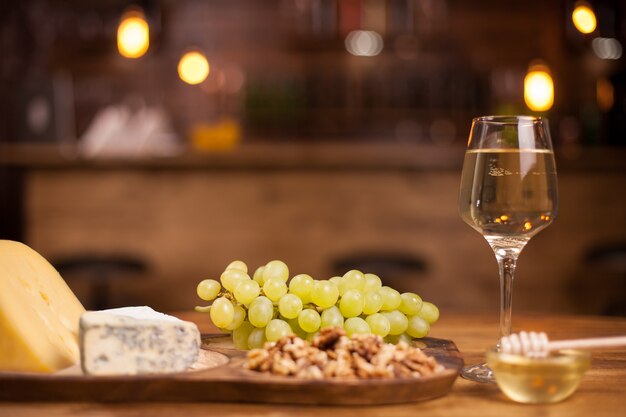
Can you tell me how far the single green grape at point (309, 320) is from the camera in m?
1.05

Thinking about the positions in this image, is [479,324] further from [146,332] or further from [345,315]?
[146,332]

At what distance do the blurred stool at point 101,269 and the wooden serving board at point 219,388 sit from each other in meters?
2.65

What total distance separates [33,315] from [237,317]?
26 centimetres

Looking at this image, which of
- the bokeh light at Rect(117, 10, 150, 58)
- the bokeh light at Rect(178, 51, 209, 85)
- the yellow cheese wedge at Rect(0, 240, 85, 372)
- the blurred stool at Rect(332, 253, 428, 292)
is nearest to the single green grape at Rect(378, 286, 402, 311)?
the yellow cheese wedge at Rect(0, 240, 85, 372)

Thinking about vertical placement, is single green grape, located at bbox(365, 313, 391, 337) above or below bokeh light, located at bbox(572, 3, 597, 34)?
below

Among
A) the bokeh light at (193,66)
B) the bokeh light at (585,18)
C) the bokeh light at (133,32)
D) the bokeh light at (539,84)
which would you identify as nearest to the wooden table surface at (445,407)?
the bokeh light at (585,18)

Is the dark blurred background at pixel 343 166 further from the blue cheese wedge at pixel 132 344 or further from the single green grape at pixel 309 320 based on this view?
the blue cheese wedge at pixel 132 344

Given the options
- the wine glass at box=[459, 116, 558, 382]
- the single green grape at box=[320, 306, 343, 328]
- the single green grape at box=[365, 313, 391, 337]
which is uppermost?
the wine glass at box=[459, 116, 558, 382]

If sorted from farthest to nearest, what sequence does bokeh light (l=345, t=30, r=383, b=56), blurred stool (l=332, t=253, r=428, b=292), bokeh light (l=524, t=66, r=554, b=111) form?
bokeh light (l=345, t=30, r=383, b=56)
bokeh light (l=524, t=66, r=554, b=111)
blurred stool (l=332, t=253, r=428, b=292)

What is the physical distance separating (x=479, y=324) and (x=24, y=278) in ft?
2.48

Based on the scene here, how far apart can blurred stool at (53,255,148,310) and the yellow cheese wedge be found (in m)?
2.44

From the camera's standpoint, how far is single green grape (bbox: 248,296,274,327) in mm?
1050

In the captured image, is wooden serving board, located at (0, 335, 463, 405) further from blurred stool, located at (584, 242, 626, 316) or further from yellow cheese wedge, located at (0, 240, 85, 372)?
blurred stool, located at (584, 242, 626, 316)

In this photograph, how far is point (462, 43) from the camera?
19.2 ft
